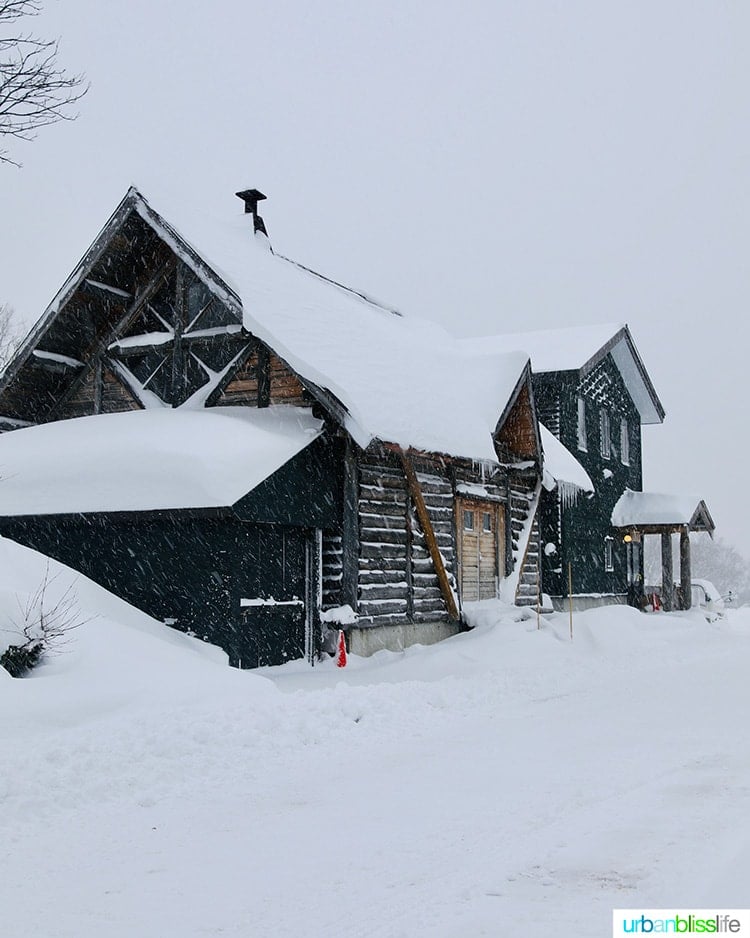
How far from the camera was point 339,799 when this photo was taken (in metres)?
7.49

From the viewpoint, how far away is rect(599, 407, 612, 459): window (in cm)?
3120

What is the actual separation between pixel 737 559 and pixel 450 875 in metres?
123

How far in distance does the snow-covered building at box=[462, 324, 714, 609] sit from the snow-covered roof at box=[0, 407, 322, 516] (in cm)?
1096

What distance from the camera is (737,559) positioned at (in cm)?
12138

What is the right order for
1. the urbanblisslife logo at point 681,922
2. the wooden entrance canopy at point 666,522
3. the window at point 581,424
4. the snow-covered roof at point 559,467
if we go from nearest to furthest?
the urbanblisslife logo at point 681,922 → the snow-covered roof at point 559,467 → the window at point 581,424 → the wooden entrance canopy at point 666,522

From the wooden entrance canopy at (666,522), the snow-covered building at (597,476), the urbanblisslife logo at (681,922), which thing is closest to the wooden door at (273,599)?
the urbanblisslife logo at (681,922)

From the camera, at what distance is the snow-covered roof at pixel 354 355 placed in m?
15.9

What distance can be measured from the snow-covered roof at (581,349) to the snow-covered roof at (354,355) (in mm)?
7573

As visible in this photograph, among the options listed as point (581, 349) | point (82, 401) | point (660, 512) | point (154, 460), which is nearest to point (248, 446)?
point (154, 460)

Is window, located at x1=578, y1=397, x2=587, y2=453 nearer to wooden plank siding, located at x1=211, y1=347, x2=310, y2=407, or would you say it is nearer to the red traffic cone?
wooden plank siding, located at x1=211, y1=347, x2=310, y2=407

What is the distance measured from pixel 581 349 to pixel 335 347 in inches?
563

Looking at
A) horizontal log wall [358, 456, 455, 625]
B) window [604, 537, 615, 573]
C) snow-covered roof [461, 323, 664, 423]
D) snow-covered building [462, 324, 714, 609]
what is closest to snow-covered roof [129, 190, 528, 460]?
horizontal log wall [358, 456, 455, 625]

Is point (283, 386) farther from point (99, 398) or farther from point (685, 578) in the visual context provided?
point (685, 578)

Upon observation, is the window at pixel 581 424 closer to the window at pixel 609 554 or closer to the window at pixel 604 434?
the window at pixel 604 434
